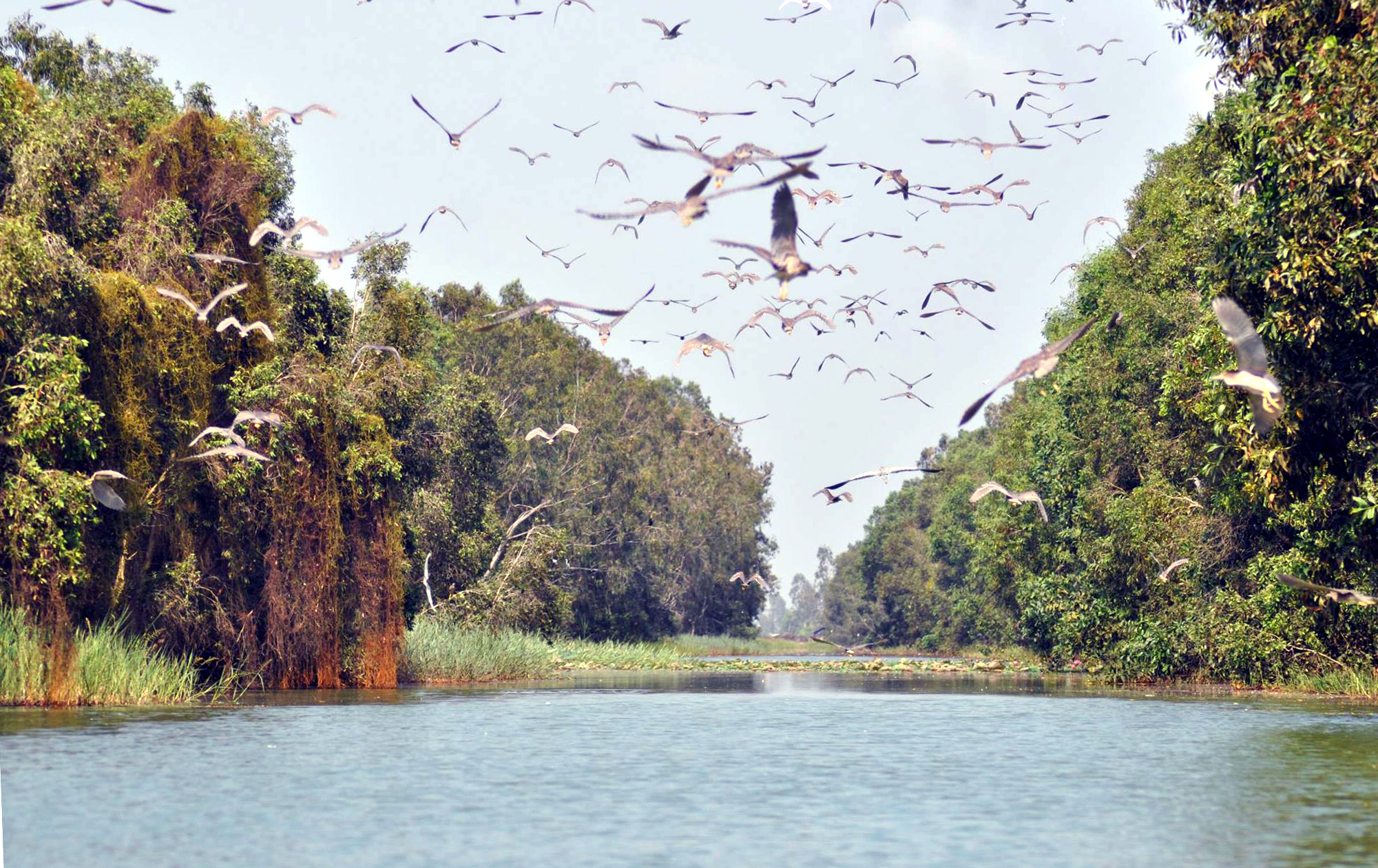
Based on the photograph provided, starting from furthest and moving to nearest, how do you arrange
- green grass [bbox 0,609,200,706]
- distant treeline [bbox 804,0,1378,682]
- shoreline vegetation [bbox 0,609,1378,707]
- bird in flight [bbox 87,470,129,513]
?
shoreline vegetation [bbox 0,609,1378,707] < green grass [bbox 0,609,200,706] < bird in flight [bbox 87,470,129,513] < distant treeline [bbox 804,0,1378,682]

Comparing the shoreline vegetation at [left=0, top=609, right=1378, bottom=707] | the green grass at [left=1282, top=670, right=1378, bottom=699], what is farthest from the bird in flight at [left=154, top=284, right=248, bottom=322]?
the green grass at [left=1282, top=670, right=1378, bottom=699]

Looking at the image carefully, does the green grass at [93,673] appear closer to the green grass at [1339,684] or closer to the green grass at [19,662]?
the green grass at [19,662]

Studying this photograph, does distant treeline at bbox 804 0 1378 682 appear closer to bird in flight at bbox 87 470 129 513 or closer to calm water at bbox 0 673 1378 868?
calm water at bbox 0 673 1378 868

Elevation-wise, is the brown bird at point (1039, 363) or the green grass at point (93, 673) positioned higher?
the brown bird at point (1039, 363)

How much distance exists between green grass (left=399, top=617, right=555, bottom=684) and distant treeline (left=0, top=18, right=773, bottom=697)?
1.27 m

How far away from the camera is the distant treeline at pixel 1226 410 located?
21594 millimetres

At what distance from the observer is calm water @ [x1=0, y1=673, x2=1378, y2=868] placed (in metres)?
14.2

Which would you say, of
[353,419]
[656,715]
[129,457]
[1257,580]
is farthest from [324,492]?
[1257,580]

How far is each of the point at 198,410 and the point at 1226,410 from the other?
23405 millimetres

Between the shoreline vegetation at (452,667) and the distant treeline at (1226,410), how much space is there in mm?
1211

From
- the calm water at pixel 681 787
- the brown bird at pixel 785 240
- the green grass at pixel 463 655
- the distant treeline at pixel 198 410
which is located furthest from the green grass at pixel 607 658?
the brown bird at pixel 785 240

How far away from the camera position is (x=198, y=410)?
34906 millimetres

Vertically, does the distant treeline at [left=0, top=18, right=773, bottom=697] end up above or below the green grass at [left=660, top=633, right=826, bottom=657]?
above

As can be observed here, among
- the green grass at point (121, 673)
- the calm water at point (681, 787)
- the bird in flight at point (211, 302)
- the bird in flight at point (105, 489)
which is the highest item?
the bird in flight at point (211, 302)
